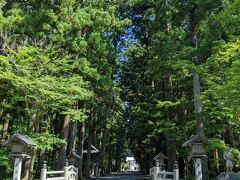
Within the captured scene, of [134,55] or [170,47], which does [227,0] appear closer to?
[170,47]

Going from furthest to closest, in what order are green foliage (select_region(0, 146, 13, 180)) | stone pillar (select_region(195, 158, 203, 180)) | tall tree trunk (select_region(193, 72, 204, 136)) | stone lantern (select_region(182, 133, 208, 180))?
tall tree trunk (select_region(193, 72, 204, 136)) < green foliage (select_region(0, 146, 13, 180)) < stone lantern (select_region(182, 133, 208, 180)) < stone pillar (select_region(195, 158, 203, 180))

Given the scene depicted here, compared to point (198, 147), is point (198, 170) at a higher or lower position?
lower

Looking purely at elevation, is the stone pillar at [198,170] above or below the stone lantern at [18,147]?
below

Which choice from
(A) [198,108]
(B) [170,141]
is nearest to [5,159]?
(A) [198,108]

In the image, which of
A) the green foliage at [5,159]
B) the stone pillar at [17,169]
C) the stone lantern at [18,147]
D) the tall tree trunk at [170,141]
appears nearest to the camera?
the stone pillar at [17,169]

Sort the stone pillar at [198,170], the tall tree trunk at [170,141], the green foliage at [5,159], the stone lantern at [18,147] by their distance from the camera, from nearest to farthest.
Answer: the stone lantern at [18,147] → the stone pillar at [198,170] → the green foliage at [5,159] → the tall tree trunk at [170,141]

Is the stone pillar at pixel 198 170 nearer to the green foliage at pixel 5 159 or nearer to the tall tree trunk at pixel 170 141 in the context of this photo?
the tall tree trunk at pixel 170 141

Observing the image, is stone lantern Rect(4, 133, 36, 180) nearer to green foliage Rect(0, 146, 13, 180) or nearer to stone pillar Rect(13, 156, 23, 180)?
stone pillar Rect(13, 156, 23, 180)

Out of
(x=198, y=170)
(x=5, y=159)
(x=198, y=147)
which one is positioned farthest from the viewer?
(x=5, y=159)

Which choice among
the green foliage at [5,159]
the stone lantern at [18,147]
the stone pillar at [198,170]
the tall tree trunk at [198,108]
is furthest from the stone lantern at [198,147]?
the green foliage at [5,159]

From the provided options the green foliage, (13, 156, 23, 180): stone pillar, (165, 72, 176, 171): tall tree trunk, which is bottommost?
(13, 156, 23, 180): stone pillar

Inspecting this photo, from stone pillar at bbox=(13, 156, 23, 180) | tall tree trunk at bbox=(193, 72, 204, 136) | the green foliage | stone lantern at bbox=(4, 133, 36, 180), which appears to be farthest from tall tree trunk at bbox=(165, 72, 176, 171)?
stone pillar at bbox=(13, 156, 23, 180)

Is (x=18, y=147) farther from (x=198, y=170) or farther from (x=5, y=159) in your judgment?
(x=198, y=170)

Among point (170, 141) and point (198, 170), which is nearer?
point (198, 170)
